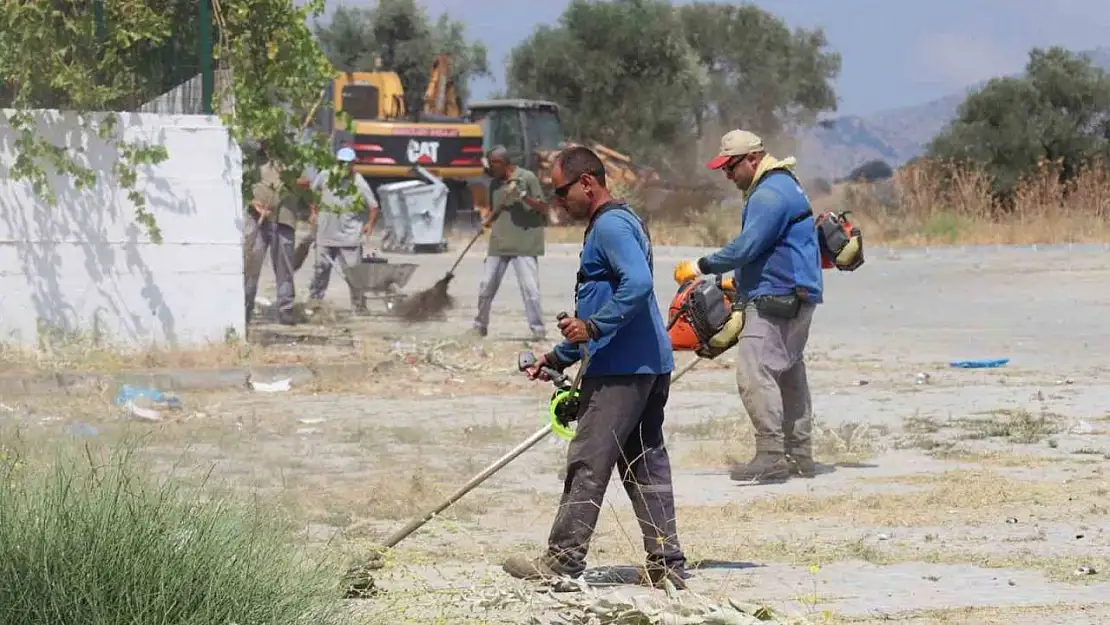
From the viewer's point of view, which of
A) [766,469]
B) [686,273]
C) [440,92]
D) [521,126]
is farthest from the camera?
[440,92]

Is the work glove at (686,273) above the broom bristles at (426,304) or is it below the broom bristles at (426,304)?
above

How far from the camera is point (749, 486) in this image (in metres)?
9.84

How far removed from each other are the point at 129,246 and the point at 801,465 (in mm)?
6757

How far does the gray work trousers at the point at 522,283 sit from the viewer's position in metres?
17.2

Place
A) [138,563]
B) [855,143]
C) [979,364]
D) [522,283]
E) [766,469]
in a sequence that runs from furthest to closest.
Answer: [855,143] < [522,283] < [979,364] < [766,469] < [138,563]

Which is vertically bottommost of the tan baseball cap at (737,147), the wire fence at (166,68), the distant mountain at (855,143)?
the distant mountain at (855,143)

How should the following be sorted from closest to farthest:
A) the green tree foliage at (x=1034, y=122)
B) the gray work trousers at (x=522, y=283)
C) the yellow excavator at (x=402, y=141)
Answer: the gray work trousers at (x=522, y=283)
the green tree foliage at (x=1034, y=122)
the yellow excavator at (x=402, y=141)

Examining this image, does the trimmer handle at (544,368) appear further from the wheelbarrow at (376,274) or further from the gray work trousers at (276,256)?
the wheelbarrow at (376,274)

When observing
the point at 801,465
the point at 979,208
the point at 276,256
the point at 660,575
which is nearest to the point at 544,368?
the point at 660,575

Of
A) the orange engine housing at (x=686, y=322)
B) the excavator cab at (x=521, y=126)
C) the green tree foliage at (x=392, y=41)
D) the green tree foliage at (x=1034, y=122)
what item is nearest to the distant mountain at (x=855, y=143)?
the green tree foliage at (x=1034, y=122)

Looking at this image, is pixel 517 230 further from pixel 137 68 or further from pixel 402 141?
pixel 402 141

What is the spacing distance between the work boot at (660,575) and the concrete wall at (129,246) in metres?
8.41

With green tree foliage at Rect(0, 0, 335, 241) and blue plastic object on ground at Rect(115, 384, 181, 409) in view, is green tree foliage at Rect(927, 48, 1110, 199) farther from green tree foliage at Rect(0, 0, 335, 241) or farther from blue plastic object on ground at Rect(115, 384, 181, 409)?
blue plastic object on ground at Rect(115, 384, 181, 409)

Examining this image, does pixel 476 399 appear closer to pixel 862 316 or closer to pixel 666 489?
pixel 666 489
